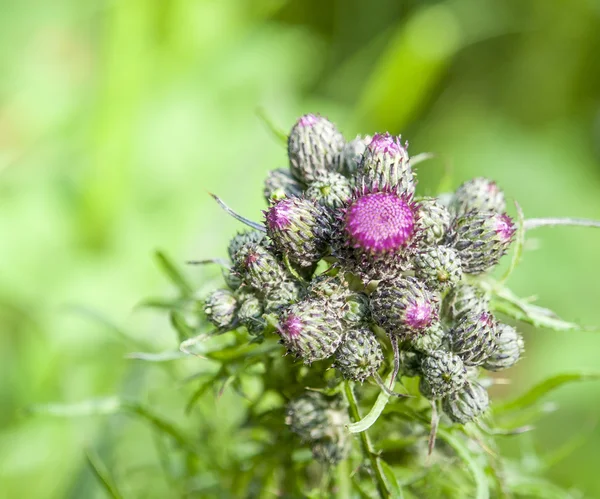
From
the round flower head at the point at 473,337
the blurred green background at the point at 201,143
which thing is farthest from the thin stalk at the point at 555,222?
the blurred green background at the point at 201,143

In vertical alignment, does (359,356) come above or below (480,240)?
below

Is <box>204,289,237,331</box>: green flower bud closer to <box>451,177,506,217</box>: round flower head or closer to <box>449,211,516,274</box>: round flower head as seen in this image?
<box>449,211,516,274</box>: round flower head

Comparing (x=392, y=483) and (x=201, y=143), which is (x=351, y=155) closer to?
(x=392, y=483)

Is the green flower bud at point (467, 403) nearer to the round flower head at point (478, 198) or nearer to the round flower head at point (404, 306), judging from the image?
the round flower head at point (404, 306)

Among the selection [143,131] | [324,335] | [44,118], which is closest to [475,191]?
[324,335]

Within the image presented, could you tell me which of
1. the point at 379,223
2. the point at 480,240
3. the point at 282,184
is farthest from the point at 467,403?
the point at 282,184
